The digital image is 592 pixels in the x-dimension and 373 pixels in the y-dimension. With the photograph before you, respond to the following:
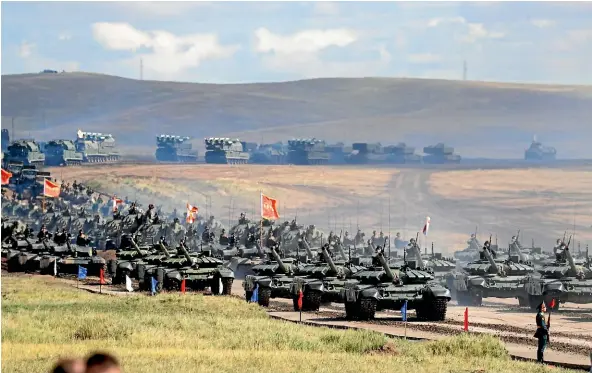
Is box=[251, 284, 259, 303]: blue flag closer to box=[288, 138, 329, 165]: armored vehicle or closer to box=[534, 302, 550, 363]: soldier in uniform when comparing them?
box=[534, 302, 550, 363]: soldier in uniform

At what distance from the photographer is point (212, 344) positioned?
3206cm

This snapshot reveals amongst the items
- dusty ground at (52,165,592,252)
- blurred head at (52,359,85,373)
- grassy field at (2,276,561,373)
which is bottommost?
dusty ground at (52,165,592,252)

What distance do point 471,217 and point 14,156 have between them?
6288 cm

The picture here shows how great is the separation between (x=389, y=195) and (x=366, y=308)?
113 meters

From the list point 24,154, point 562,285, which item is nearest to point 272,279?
point 562,285

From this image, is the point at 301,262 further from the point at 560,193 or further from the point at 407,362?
the point at 560,193

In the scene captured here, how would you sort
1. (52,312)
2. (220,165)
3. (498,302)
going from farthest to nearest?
(220,165) → (498,302) → (52,312)

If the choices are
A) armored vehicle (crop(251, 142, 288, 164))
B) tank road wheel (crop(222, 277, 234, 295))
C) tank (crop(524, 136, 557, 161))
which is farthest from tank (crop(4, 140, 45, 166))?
tank road wheel (crop(222, 277, 234, 295))

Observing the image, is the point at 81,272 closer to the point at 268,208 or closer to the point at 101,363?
the point at 268,208

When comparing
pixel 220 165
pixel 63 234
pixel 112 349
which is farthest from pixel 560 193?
pixel 112 349

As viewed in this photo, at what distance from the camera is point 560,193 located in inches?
5822

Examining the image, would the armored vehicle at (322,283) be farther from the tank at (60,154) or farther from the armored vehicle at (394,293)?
the tank at (60,154)

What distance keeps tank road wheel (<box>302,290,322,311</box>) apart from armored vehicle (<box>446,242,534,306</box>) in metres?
8.92

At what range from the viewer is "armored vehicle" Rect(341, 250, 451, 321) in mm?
43469
